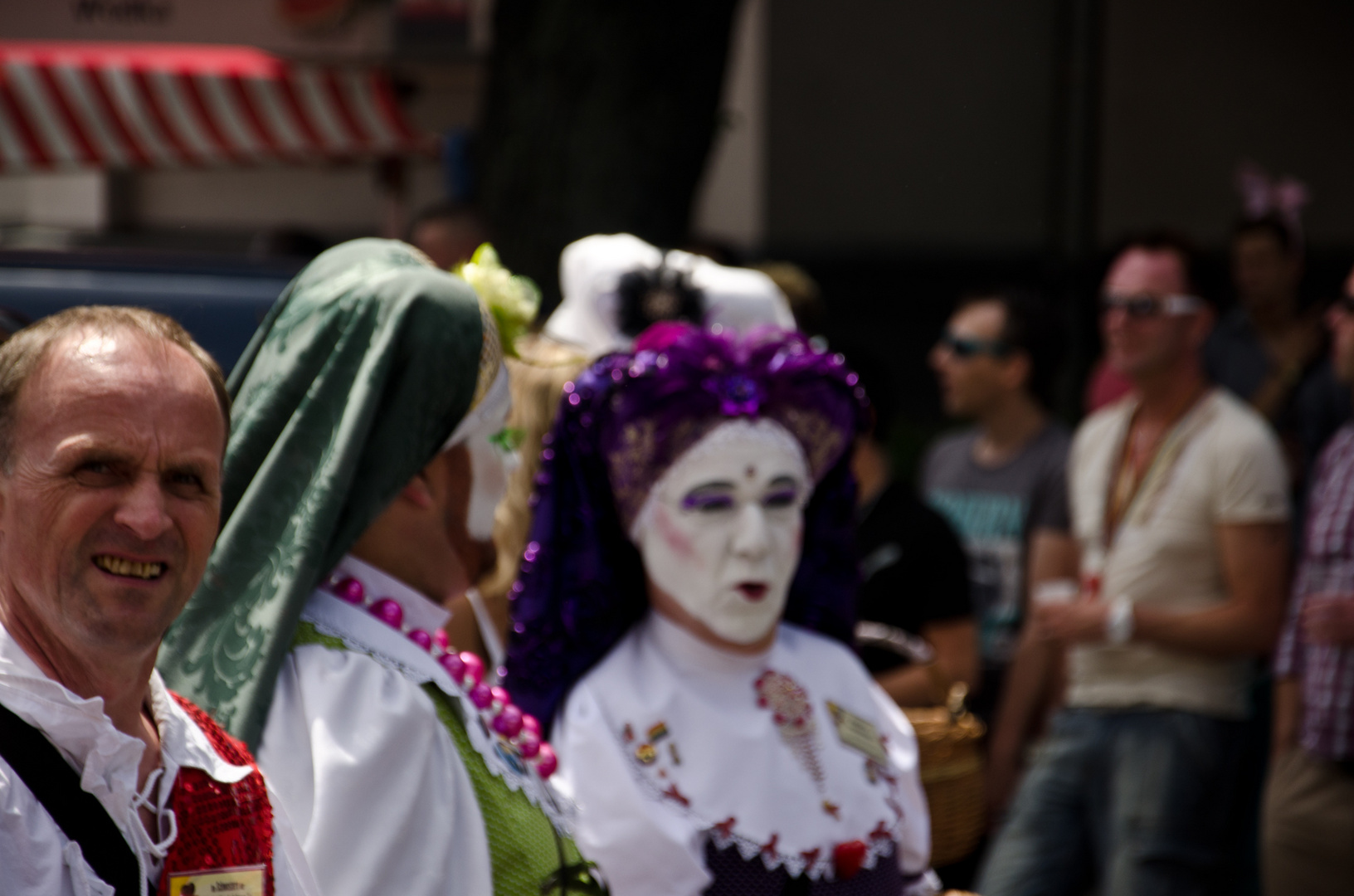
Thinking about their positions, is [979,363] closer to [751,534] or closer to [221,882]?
[751,534]

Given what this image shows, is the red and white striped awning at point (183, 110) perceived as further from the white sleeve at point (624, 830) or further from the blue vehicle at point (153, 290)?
the white sleeve at point (624, 830)

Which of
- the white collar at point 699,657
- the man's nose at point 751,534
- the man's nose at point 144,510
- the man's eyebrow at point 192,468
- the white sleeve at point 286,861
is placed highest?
the man's eyebrow at point 192,468

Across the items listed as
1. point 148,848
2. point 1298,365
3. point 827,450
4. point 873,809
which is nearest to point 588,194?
point 1298,365

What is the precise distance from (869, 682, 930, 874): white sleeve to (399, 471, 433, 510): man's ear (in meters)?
1.24

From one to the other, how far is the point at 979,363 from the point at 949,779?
205 cm

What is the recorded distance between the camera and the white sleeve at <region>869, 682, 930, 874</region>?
10.1 feet

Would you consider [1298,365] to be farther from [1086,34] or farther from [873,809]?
[1086,34]

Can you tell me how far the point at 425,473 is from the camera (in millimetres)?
2275

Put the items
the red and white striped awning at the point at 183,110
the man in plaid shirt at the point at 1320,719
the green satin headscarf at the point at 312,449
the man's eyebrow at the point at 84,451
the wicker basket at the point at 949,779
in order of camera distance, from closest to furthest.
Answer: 1. the man's eyebrow at the point at 84,451
2. the green satin headscarf at the point at 312,449
3. the wicker basket at the point at 949,779
4. the man in plaid shirt at the point at 1320,719
5. the red and white striped awning at the point at 183,110

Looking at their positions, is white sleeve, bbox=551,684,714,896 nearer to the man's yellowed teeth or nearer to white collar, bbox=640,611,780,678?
white collar, bbox=640,611,780,678

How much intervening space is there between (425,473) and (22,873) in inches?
37.2

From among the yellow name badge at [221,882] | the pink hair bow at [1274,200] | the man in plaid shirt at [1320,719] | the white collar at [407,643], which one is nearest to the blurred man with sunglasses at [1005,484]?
the man in plaid shirt at [1320,719]

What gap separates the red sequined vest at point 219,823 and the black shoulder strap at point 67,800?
80 mm

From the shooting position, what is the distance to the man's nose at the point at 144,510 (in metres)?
1.56
